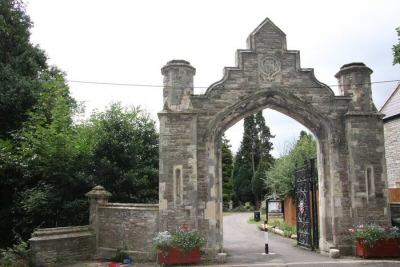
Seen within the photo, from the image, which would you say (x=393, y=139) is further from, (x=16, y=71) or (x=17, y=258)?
(x=16, y=71)

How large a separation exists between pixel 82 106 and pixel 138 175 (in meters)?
10.6

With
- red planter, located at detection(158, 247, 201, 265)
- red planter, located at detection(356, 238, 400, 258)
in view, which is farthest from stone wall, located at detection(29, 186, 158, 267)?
red planter, located at detection(356, 238, 400, 258)

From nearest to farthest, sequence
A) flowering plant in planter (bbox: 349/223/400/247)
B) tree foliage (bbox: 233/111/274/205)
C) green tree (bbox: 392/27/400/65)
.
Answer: green tree (bbox: 392/27/400/65) → flowering plant in planter (bbox: 349/223/400/247) → tree foliage (bbox: 233/111/274/205)

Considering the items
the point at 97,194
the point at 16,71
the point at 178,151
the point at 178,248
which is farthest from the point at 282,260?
the point at 16,71

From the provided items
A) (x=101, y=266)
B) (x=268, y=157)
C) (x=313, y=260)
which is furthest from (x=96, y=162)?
(x=268, y=157)

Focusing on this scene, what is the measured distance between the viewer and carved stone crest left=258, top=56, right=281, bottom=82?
11797mm

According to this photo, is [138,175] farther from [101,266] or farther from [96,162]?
[101,266]

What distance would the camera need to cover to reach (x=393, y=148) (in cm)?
1900

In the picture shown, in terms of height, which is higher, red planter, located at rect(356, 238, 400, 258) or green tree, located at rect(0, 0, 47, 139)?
green tree, located at rect(0, 0, 47, 139)

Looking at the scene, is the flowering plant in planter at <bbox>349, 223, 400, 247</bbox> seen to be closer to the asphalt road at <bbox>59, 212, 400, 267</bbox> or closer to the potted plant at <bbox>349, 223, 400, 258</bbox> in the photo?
the potted plant at <bbox>349, 223, 400, 258</bbox>

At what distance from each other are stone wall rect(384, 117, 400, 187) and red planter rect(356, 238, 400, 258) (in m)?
8.91

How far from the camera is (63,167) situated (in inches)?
557

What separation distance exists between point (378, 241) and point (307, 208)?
2.52 metres

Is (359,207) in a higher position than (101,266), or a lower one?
higher
